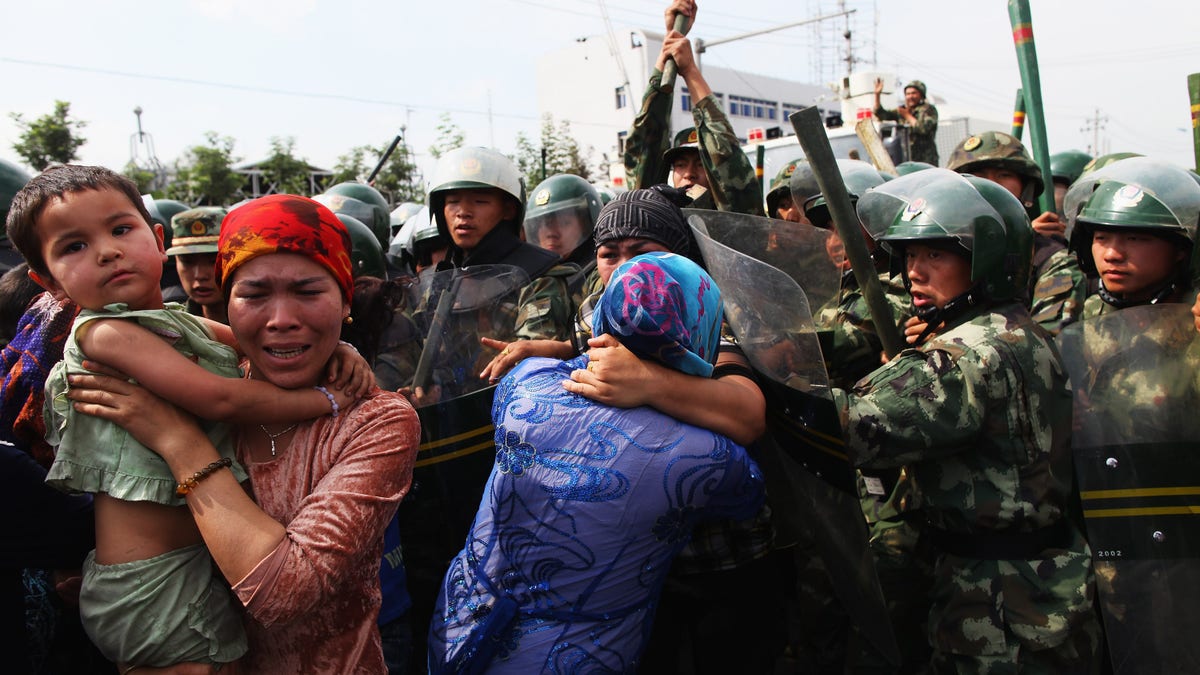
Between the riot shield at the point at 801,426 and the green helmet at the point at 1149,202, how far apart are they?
171 centimetres

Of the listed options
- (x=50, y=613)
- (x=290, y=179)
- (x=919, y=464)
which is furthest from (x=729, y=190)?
(x=290, y=179)

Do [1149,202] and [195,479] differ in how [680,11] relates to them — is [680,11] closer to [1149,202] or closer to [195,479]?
[1149,202]

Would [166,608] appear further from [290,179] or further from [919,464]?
[290,179]

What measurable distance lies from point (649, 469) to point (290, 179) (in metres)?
27.5

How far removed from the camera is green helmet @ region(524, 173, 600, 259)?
5.25 m

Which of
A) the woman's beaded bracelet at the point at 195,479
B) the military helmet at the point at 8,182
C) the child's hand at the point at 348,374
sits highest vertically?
the military helmet at the point at 8,182

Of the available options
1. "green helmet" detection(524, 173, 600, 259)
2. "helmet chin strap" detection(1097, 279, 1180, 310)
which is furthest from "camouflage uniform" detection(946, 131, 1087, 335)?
"green helmet" detection(524, 173, 600, 259)

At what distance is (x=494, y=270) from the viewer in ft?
10.1

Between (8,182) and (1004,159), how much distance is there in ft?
18.2

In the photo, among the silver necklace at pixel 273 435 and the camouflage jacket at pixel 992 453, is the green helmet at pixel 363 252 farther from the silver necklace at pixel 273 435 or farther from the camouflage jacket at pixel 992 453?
the camouflage jacket at pixel 992 453

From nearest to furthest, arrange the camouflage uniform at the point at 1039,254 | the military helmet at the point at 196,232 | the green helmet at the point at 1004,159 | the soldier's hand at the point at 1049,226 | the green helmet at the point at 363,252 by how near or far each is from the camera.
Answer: the military helmet at the point at 196,232, the camouflage uniform at the point at 1039,254, the green helmet at the point at 363,252, the soldier's hand at the point at 1049,226, the green helmet at the point at 1004,159

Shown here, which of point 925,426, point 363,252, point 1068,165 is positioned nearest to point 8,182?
point 363,252

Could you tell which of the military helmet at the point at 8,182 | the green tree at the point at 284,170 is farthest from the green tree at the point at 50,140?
the military helmet at the point at 8,182

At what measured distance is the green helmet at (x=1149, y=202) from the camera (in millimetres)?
3090
